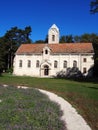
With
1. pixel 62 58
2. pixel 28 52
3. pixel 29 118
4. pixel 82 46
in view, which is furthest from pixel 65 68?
pixel 29 118

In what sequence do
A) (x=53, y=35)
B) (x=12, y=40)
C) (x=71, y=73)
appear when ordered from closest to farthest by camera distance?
(x=71, y=73) → (x=53, y=35) → (x=12, y=40)

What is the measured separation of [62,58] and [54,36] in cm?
847

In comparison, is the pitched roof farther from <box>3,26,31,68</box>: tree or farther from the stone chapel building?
<box>3,26,31,68</box>: tree

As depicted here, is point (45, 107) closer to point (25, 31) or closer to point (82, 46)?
point (82, 46)

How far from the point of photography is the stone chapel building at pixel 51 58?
187 ft

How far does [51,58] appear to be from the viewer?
195ft

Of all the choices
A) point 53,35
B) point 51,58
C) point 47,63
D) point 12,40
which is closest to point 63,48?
point 51,58

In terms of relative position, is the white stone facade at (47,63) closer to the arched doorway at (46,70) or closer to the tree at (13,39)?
the arched doorway at (46,70)

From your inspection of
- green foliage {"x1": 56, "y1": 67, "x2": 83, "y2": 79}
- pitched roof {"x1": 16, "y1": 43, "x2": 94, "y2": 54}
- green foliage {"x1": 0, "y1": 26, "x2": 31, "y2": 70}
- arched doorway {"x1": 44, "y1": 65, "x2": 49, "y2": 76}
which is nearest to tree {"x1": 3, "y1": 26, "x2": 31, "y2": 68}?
green foliage {"x1": 0, "y1": 26, "x2": 31, "y2": 70}

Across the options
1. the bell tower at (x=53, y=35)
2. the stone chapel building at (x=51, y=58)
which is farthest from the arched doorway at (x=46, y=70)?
the bell tower at (x=53, y=35)

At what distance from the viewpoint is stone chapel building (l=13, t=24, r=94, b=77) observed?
187 feet

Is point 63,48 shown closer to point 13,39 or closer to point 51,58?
point 51,58

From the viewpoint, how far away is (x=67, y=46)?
59.7 m

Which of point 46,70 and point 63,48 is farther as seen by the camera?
point 46,70
